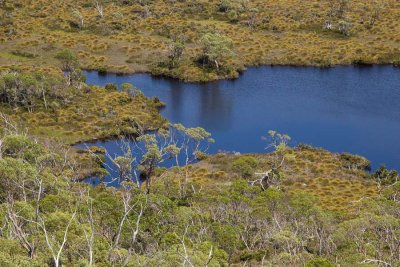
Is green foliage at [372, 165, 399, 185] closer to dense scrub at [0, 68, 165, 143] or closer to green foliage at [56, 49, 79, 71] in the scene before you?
dense scrub at [0, 68, 165, 143]

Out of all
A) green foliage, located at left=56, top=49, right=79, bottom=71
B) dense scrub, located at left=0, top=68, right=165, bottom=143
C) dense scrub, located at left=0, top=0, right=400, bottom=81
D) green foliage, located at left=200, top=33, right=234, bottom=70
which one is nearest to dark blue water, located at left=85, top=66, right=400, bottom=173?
dense scrub, located at left=0, top=68, right=165, bottom=143

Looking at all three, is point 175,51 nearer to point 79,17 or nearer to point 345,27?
point 79,17

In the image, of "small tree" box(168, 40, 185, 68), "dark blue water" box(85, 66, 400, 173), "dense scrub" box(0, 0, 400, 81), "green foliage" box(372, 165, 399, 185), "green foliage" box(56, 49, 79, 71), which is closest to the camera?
"green foliage" box(372, 165, 399, 185)

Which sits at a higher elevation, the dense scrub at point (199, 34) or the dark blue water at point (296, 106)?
the dense scrub at point (199, 34)

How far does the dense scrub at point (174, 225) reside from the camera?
49531 mm

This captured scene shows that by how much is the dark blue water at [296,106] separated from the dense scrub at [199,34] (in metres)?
5.73

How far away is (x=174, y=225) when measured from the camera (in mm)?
62406

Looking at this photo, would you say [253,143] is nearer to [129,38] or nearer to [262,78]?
[262,78]

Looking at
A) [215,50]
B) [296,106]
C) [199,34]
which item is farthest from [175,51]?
[296,106]

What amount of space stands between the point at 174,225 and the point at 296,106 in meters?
69.7

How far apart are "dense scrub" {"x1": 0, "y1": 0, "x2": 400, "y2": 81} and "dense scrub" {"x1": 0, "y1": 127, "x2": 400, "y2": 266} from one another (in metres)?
65.1

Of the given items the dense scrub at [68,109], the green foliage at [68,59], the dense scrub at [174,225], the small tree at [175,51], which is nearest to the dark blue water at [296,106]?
the dense scrub at [68,109]

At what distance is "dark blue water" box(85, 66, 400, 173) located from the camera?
11156 cm

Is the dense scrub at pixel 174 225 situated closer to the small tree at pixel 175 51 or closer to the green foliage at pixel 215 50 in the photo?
the green foliage at pixel 215 50
